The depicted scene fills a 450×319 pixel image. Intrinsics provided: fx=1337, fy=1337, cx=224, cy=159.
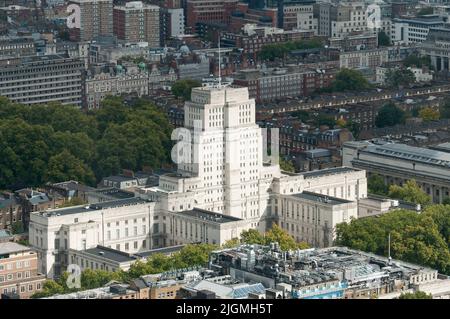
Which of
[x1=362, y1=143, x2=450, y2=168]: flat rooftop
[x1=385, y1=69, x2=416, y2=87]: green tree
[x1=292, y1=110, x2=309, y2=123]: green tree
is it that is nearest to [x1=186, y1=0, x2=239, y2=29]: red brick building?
[x1=385, y1=69, x2=416, y2=87]: green tree

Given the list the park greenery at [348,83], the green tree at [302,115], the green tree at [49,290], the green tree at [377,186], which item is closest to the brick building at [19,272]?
the green tree at [49,290]

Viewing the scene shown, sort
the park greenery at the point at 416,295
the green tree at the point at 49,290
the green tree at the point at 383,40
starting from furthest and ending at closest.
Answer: the green tree at the point at 383,40, the green tree at the point at 49,290, the park greenery at the point at 416,295

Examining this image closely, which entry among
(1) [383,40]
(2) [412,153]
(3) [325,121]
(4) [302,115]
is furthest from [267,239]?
(1) [383,40]

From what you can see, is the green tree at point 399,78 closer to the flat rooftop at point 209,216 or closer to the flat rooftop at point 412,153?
the flat rooftop at point 412,153

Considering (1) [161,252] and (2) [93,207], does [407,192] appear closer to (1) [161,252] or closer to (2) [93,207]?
(2) [93,207]

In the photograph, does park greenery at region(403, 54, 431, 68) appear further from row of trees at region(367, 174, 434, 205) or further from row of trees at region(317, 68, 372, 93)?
row of trees at region(367, 174, 434, 205)
